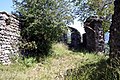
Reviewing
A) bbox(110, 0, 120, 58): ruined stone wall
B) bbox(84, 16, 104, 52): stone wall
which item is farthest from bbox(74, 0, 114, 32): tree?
bbox(110, 0, 120, 58): ruined stone wall

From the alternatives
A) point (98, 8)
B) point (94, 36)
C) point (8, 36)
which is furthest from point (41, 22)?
point (98, 8)

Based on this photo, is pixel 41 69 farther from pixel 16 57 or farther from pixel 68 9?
pixel 68 9

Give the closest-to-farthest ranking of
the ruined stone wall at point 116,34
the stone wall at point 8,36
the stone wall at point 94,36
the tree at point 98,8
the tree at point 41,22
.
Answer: the ruined stone wall at point 116,34 < the stone wall at point 8,36 < the tree at point 41,22 < the stone wall at point 94,36 < the tree at point 98,8

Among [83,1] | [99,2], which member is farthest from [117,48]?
[83,1]

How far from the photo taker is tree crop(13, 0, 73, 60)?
13742 millimetres

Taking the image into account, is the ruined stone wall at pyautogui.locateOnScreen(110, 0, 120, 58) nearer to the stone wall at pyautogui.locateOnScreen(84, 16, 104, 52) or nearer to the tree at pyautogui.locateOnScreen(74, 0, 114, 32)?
the stone wall at pyautogui.locateOnScreen(84, 16, 104, 52)

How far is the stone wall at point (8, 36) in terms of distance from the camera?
11953 millimetres

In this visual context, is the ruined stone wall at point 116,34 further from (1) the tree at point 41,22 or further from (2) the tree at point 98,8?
(2) the tree at point 98,8

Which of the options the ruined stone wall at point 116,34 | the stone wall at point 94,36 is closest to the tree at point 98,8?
the stone wall at point 94,36

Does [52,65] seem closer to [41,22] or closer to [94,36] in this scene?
[41,22]

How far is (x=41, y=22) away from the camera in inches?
545

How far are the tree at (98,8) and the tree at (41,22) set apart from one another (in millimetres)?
12662

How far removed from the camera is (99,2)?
2673cm

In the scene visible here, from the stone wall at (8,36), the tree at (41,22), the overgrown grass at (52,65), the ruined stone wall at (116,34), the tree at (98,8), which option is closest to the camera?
the ruined stone wall at (116,34)
